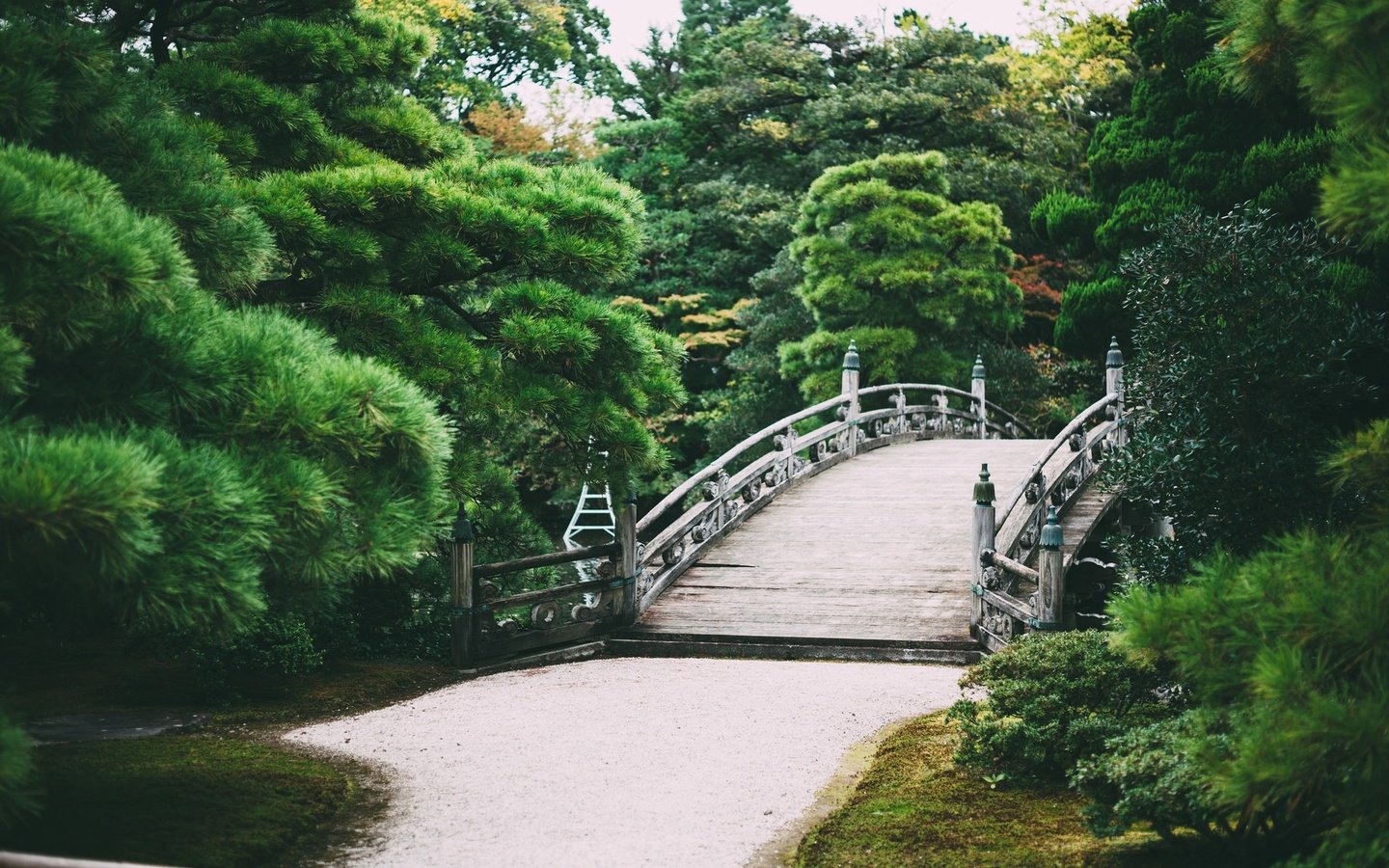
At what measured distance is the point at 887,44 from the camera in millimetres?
24375

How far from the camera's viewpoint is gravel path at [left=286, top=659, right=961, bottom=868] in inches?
193

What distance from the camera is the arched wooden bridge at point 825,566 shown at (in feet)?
29.9

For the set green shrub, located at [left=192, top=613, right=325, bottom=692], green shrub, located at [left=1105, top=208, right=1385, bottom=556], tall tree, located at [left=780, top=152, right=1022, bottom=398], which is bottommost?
green shrub, located at [left=192, top=613, right=325, bottom=692]

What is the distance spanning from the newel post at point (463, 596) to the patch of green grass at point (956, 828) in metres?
3.59

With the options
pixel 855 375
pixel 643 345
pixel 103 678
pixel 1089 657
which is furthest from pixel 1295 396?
pixel 855 375

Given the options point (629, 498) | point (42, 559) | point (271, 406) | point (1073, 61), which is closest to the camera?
point (42, 559)

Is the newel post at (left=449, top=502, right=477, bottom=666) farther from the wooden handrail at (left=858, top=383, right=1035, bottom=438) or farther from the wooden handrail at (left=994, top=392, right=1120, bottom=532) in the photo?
the wooden handrail at (left=858, top=383, right=1035, bottom=438)

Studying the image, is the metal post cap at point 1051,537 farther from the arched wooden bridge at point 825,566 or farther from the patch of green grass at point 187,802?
the patch of green grass at point 187,802

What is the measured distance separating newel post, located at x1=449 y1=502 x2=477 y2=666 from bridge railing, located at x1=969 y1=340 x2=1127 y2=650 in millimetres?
3812

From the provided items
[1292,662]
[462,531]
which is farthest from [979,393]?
[1292,662]

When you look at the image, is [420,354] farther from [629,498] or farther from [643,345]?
[629,498]

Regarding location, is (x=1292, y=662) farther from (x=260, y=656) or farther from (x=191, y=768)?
(x=260, y=656)

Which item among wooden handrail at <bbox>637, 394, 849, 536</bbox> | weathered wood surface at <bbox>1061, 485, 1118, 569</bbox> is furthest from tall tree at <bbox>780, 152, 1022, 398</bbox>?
weathered wood surface at <bbox>1061, 485, 1118, 569</bbox>

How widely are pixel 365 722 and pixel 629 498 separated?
280 centimetres
